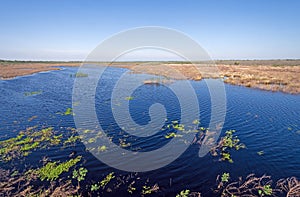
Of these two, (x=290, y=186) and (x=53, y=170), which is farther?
(x=53, y=170)

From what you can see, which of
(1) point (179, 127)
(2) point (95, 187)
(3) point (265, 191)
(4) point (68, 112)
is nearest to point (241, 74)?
(1) point (179, 127)

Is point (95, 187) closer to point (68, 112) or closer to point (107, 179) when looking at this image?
point (107, 179)

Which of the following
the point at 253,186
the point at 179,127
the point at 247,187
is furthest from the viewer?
the point at 179,127

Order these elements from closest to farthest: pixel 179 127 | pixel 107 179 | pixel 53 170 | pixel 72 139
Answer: pixel 107 179 → pixel 53 170 → pixel 72 139 → pixel 179 127

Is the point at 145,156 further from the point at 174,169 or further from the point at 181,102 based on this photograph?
the point at 181,102

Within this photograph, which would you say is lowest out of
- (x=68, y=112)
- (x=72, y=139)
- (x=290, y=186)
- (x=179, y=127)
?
(x=290, y=186)

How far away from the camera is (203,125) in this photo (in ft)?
55.4

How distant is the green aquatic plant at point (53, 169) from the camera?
30.9ft

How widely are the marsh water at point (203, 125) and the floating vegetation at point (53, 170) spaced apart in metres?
0.67

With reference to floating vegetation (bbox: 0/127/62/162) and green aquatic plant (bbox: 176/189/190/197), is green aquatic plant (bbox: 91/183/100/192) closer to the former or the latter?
green aquatic plant (bbox: 176/189/190/197)

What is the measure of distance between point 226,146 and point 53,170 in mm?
11345

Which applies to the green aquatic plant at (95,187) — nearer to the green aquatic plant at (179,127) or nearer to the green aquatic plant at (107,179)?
the green aquatic plant at (107,179)

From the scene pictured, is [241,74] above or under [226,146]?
above

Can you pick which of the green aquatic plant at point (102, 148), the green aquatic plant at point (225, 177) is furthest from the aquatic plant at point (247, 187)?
the green aquatic plant at point (102, 148)
